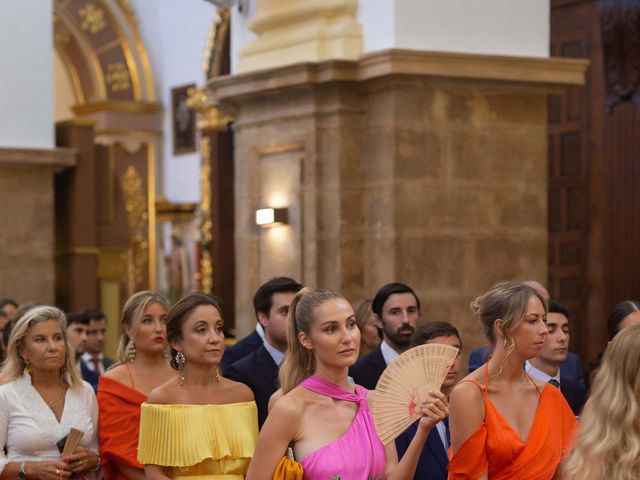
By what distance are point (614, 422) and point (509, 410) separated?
5.22 feet

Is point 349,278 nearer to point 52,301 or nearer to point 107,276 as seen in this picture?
point 52,301

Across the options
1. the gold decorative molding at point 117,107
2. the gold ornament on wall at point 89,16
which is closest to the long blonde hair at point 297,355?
the gold decorative molding at point 117,107

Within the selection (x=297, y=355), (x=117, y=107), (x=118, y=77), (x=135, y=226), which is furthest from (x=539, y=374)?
(x=118, y=77)

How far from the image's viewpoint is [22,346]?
25.3 feet

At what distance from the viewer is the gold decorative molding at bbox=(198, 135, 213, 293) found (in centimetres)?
2223

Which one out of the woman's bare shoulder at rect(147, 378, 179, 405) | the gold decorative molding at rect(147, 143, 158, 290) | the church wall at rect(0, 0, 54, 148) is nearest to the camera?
the woman's bare shoulder at rect(147, 378, 179, 405)

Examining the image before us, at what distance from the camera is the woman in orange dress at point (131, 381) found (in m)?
7.55

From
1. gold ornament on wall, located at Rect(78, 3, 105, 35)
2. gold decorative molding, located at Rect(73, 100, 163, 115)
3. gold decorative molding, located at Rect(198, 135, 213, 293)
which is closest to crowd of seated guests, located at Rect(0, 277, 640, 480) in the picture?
gold decorative molding, located at Rect(198, 135, 213, 293)

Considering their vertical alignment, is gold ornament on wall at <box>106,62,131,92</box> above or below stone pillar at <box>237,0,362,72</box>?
above

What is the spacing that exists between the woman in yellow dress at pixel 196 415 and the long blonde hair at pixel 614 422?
254cm

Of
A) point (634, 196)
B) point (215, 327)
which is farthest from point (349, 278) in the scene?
point (215, 327)

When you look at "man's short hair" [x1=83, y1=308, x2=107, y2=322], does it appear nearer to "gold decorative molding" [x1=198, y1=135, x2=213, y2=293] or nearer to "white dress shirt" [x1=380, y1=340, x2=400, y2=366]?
"white dress shirt" [x1=380, y1=340, x2=400, y2=366]

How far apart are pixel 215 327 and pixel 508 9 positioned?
17.5ft

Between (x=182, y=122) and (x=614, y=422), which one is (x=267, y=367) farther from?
(x=182, y=122)
